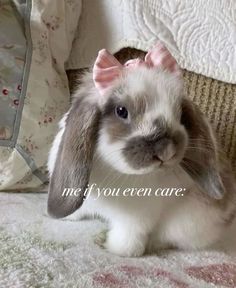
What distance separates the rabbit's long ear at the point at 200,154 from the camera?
1029 mm

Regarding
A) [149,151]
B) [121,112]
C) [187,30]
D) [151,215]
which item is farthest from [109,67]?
[187,30]

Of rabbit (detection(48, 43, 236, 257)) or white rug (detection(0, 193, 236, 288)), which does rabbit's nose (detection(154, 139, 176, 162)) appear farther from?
white rug (detection(0, 193, 236, 288))

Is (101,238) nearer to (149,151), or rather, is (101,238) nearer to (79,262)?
(79,262)

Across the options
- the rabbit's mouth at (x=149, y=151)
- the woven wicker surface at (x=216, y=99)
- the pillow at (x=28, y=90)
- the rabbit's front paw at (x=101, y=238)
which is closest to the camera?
the rabbit's mouth at (x=149, y=151)

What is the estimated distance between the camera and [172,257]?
3.67 ft

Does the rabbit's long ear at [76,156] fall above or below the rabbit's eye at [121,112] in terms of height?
below

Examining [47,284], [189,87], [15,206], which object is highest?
[189,87]

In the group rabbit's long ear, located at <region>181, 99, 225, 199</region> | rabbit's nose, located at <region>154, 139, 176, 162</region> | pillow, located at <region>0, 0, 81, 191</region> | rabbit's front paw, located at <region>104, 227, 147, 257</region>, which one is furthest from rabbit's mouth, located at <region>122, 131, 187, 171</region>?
pillow, located at <region>0, 0, 81, 191</region>

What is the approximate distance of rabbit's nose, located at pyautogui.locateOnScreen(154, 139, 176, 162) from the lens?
35.9 inches

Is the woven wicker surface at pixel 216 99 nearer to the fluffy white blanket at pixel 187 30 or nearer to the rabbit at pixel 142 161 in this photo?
the fluffy white blanket at pixel 187 30

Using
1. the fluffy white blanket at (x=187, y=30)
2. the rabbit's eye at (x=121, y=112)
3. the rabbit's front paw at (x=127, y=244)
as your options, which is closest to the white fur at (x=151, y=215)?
the rabbit's front paw at (x=127, y=244)

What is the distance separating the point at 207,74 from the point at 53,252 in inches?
26.8

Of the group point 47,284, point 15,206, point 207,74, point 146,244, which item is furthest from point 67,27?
point 47,284

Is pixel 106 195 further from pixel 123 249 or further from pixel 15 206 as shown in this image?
pixel 15 206
